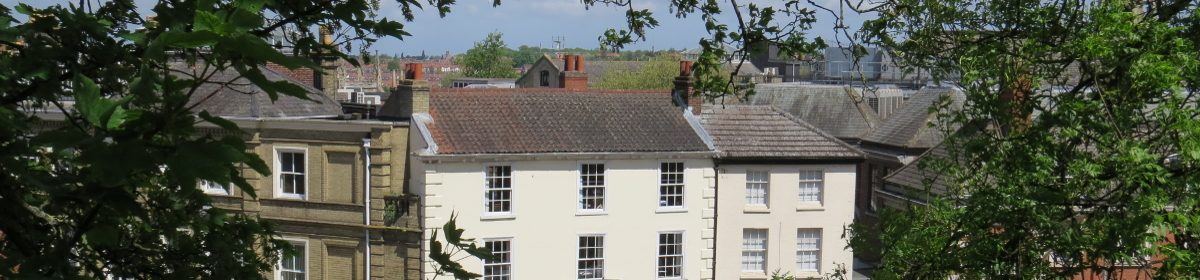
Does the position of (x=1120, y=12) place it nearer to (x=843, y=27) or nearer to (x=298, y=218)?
(x=843, y=27)

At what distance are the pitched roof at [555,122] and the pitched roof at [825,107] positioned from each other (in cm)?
1517

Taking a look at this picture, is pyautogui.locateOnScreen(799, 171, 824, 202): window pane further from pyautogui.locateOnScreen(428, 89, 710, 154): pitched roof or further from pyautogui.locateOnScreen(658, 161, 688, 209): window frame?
pyautogui.locateOnScreen(658, 161, 688, 209): window frame

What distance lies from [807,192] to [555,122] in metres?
6.71

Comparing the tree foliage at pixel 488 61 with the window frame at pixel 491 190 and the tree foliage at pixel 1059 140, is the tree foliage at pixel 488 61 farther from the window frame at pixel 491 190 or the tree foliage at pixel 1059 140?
the tree foliage at pixel 1059 140

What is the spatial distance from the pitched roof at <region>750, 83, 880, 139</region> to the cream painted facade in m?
13.2

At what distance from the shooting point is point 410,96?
94.1 ft

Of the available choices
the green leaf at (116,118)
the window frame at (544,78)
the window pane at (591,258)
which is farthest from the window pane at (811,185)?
the window frame at (544,78)

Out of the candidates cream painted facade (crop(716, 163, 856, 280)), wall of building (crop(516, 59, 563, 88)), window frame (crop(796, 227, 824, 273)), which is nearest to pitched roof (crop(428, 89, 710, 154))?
cream painted facade (crop(716, 163, 856, 280))

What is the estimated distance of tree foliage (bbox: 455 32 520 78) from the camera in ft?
372

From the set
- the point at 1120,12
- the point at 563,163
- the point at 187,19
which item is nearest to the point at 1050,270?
the point at 1120,12

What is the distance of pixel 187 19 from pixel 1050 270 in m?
6.34

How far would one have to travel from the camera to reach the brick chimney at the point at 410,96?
28.6 m

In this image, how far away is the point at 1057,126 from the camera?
862 cm

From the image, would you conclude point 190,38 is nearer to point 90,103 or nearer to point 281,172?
point 90,103
